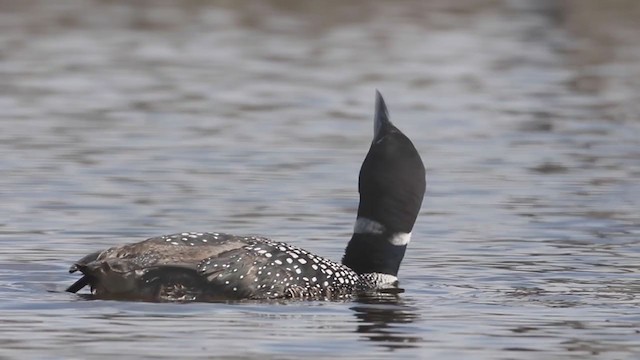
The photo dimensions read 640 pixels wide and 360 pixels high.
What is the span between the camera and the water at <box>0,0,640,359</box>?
8953mm

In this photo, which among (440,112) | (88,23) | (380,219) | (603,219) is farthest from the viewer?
(88,23)

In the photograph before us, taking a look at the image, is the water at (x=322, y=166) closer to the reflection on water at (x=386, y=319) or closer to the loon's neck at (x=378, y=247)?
the reflection on water at (x=386, y=319)

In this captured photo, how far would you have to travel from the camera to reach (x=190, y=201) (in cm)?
1323

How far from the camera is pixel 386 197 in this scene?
10297mm

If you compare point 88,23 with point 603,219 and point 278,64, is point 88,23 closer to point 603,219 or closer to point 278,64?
point 278,64

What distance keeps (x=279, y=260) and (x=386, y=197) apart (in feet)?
2.80

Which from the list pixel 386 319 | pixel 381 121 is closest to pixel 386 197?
pixel 381 121

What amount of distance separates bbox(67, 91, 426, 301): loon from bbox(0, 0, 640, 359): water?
0.51 ft

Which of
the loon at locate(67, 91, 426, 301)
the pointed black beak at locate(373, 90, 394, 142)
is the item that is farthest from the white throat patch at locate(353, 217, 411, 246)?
the pointed black beak at locate(373, 90, 394, 142)

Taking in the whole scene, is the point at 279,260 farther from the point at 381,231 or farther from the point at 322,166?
the point at 322,166

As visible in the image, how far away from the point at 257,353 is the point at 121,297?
1481mm

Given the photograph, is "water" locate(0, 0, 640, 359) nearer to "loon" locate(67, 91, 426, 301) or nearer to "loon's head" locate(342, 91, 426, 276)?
"loon" locate(67, 91, 426, 301)

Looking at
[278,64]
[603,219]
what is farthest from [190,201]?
[278,64]

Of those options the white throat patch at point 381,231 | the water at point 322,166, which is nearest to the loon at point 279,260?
the white throat patch at point 381,231
